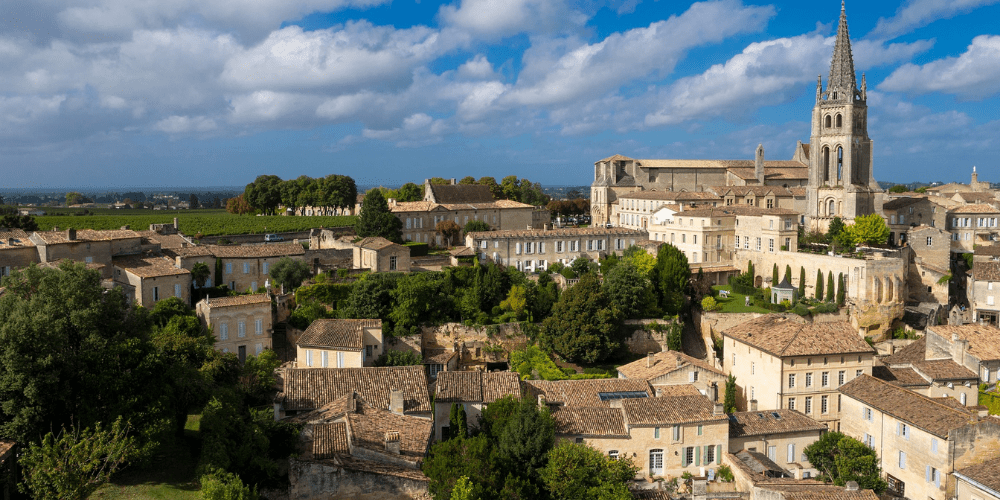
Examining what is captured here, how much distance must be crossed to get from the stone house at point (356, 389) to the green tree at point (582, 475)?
5.06 meters

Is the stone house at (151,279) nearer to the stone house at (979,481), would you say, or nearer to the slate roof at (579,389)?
the slate roof at (579,389)

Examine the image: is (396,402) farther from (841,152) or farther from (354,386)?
(841,152)

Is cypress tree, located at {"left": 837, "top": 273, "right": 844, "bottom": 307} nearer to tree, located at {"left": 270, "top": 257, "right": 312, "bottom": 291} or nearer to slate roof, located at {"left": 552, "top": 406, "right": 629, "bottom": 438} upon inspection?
slate roof, located at {"left": 552, "top": 406, "right": 629, "bottom": 438}

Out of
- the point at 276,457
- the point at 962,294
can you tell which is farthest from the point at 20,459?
the point at 962,294

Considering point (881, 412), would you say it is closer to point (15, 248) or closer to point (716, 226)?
point (716, 226)

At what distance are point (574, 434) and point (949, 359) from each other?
898 inches

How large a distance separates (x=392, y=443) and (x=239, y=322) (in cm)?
1713

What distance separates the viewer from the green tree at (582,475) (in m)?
25.3

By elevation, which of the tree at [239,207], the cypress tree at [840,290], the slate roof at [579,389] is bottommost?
the slate roof at [579,389]

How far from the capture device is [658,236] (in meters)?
58.9

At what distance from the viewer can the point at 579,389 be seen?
32875 millimetres

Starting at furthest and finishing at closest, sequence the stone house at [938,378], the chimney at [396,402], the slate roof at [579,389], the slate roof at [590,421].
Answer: the stone house at [938,378] < the slate roof at [579,389] < the slate roof at [590,421] < the chimney at [396,402]

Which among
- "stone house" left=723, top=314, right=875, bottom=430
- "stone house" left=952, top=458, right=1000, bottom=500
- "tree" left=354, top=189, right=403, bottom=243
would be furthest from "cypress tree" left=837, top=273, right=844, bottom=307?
"tree" left=354, top=189, right=403, bottom=243

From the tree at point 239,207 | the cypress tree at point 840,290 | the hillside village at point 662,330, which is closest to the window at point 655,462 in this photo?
the hillside village at point 662,330
